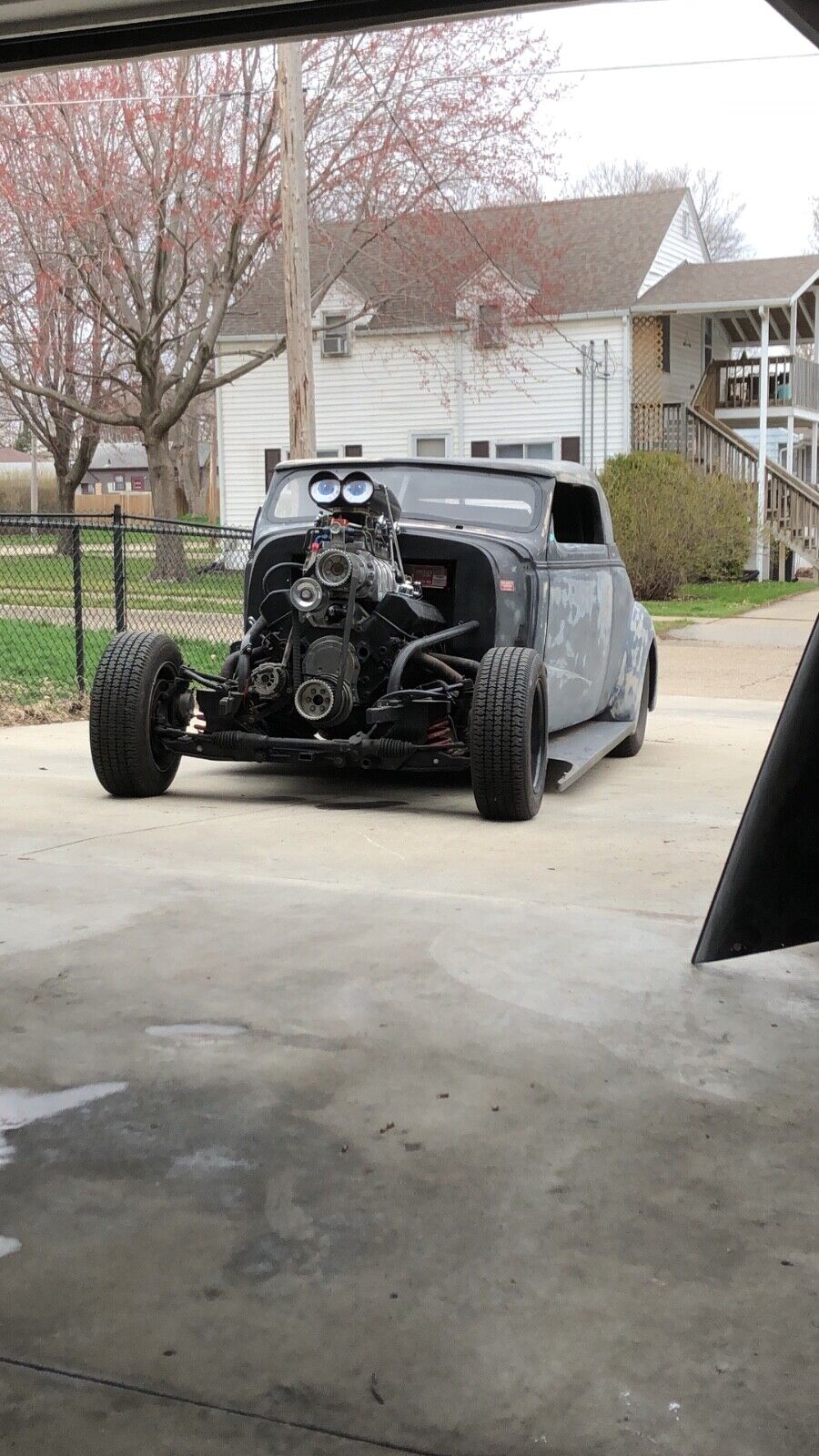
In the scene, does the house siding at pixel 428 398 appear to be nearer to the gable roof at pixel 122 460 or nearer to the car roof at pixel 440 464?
the car roof at pixel 440 464

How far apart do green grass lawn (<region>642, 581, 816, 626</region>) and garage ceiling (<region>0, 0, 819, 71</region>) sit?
13.7 metres

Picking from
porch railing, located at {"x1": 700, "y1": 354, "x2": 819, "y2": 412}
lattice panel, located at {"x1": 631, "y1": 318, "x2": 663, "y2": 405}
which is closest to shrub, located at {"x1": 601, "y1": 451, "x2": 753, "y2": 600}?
lattice panel, located at {"x1": 631, "y1": 318, "x2": 663, "y2": 405}

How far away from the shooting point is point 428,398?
93.9ft

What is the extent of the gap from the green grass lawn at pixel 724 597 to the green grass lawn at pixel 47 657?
20.5ft

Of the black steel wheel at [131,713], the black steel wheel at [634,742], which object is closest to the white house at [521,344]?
the black steel wheel at [634,742]

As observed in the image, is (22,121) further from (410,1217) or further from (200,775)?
(410,1217)

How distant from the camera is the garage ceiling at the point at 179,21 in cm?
430

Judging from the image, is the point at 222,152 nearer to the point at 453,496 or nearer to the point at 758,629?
the point at 758,629

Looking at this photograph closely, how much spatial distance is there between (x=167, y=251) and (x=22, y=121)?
108 inches

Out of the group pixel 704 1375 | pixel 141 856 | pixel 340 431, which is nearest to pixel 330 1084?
pixel 704 1375

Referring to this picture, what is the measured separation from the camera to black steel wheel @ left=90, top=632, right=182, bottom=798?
6.84 meters

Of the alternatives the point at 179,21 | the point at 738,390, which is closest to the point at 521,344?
the point at 738,390

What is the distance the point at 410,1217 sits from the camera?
2793 millimetres

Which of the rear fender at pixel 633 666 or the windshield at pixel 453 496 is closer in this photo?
the windshield at pixel 453 496
